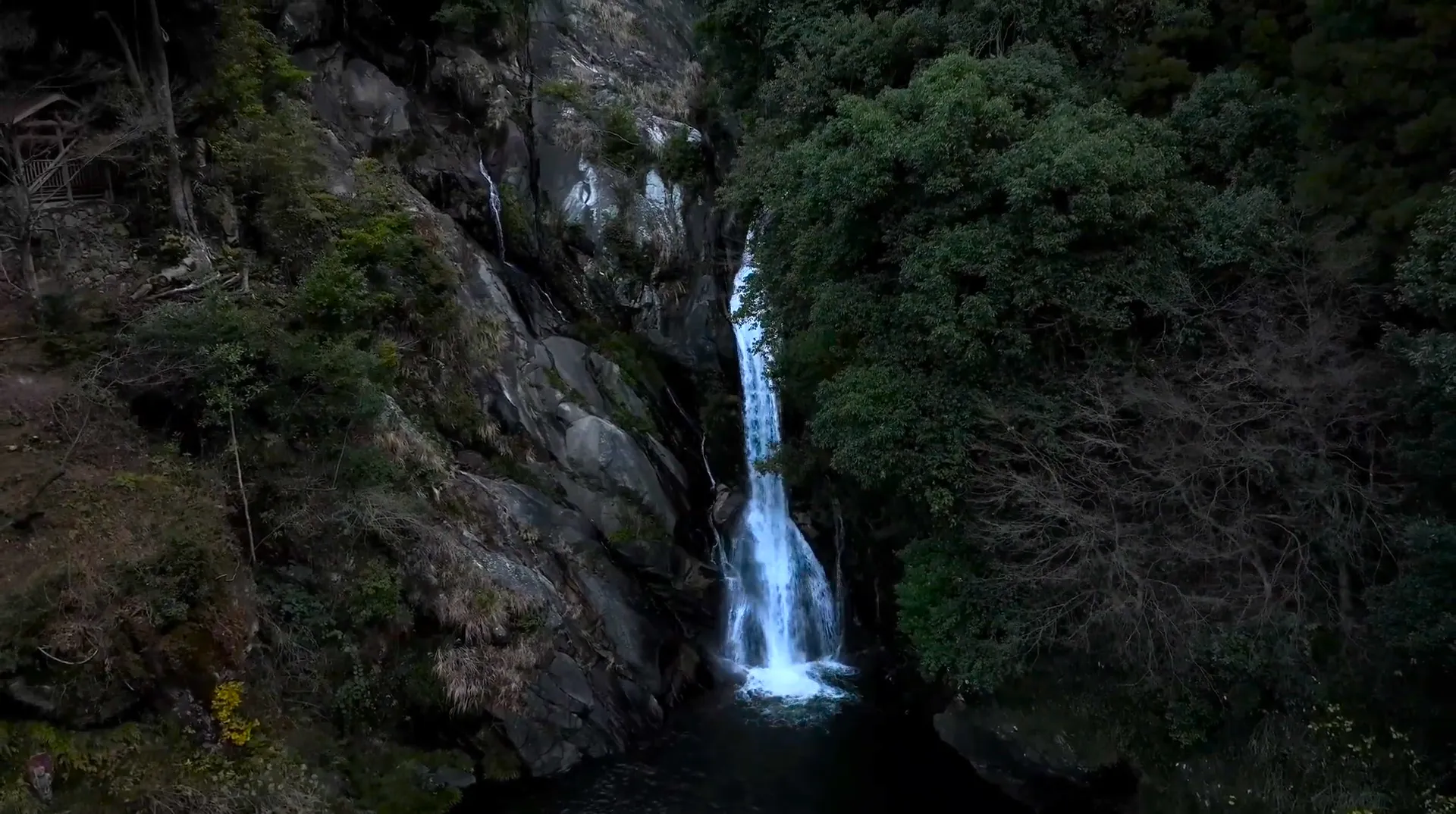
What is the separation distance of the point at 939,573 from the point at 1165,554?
3140 mm

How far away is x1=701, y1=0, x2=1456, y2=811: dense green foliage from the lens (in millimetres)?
10961

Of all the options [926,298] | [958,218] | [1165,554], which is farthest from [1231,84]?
[1165,554]

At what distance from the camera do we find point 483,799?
14.0 m

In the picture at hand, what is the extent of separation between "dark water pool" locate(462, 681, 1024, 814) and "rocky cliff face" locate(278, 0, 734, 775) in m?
0.73

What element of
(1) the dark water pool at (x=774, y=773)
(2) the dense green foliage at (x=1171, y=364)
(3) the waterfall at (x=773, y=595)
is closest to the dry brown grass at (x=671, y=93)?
(3) the waterfall at (x=773, y=595)

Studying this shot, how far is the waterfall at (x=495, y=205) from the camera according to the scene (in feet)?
73.2

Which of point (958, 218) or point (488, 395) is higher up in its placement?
point (958, 218)

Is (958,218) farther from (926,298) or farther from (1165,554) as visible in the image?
(1165,554)

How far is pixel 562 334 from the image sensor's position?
21.4 meters

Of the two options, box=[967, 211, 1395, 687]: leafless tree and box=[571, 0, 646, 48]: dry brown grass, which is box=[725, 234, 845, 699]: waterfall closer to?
box=[967, 211, 1395, 687]: leafless tree

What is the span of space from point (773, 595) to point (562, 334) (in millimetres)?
7633

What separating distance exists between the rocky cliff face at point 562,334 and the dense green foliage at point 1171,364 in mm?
5476

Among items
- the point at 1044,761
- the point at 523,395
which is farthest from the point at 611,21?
the point at 1044,761

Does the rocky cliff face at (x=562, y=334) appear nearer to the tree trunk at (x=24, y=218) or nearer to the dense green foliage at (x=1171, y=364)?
the dense green foliage at (x=1171, y=364)
